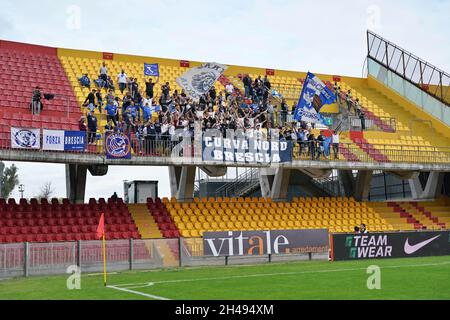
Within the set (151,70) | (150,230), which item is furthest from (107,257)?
(151,70)

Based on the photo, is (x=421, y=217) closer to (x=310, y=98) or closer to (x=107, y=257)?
(x=310, y=98)

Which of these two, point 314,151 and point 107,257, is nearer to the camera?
point 107,257

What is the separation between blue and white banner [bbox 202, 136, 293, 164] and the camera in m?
31.8

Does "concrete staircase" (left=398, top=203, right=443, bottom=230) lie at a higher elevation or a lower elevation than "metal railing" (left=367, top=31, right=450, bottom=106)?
lower

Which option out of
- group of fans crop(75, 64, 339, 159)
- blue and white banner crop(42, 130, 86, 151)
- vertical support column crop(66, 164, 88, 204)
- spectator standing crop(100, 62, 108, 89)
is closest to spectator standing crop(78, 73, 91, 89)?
group of fans crop(75, 64, 339, 159)

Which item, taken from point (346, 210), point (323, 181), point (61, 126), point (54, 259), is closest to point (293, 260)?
point (346, 210)

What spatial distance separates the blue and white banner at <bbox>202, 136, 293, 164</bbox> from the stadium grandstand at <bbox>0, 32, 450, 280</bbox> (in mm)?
263

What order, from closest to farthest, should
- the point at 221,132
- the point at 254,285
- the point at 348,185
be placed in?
the point at 254,285, the point at 221,132, the point at 348,185

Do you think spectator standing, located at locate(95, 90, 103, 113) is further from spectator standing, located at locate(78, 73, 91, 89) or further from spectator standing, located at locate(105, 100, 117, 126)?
spectator standing, located at locate(78, 73, 91, 89)

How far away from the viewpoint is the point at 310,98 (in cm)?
3466

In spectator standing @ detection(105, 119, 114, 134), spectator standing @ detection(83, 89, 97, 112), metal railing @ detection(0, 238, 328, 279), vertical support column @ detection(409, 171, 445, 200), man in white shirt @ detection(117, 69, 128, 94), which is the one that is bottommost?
metal railing @ detection(0, 238, 328, 279)

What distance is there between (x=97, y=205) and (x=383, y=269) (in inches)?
598

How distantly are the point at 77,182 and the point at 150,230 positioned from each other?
5.31 m
